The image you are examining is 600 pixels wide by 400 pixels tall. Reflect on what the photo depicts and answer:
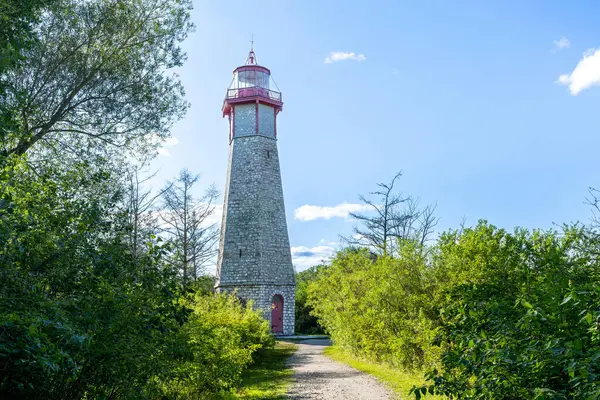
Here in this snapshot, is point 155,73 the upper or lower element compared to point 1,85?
upper

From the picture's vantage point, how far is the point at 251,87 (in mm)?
30078

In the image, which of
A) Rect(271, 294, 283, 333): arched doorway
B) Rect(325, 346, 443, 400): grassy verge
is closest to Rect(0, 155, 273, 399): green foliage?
Rect(325, 346, 443, 400): grassy verge

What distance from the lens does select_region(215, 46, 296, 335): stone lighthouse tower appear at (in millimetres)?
27812

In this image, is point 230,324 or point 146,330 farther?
point 230,324

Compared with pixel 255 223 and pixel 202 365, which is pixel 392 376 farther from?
pixel 255 223

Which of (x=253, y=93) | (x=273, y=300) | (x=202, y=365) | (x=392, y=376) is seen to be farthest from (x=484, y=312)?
(x=253, y=93)

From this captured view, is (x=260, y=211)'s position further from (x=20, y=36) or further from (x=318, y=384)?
(x=20, y=36)

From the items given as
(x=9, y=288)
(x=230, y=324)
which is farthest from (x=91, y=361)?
(x=230, y=324)

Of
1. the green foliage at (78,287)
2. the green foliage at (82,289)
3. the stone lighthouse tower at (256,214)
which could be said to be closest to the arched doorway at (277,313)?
the stone lighthouse tower at (256,214)

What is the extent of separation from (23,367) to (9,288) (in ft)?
2.93

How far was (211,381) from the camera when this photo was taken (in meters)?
8.01

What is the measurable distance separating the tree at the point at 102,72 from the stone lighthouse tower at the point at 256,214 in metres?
17.8

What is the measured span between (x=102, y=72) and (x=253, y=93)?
20.6 meters

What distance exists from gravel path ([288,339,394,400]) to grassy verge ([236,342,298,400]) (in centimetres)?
29
